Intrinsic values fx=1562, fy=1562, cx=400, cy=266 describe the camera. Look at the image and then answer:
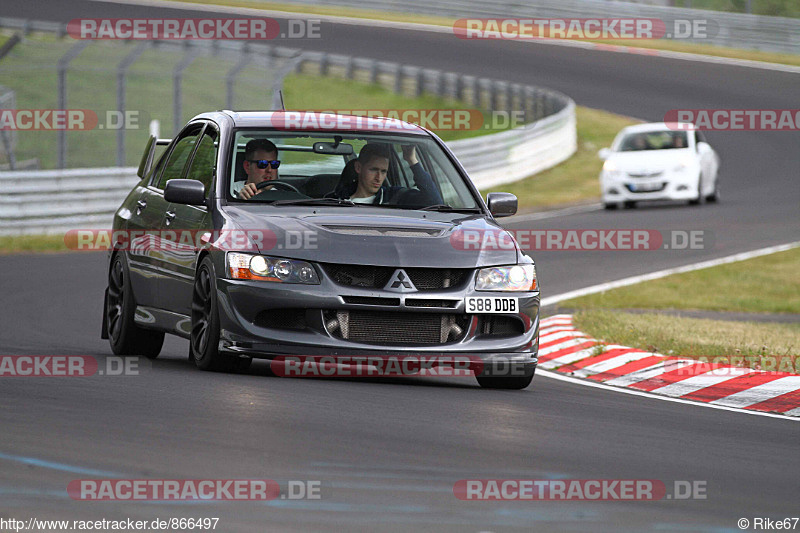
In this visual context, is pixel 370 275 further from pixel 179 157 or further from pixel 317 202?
pixel 179 157

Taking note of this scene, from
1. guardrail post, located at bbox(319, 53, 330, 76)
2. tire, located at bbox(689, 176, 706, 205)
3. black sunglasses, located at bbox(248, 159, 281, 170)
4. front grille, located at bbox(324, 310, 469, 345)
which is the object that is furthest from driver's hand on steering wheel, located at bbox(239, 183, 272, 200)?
guardrail post, located at bbox(319, 53, 330, 76)

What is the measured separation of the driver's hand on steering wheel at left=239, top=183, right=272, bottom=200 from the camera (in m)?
9.48

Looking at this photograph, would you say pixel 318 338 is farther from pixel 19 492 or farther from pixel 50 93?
pixel 50 93

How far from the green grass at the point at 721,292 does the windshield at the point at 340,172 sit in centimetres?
552

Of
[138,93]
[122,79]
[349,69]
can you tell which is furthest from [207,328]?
[349,69]

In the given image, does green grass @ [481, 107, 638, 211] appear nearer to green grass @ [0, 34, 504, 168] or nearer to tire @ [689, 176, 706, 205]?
tire @ [689, 176, 706, 205]

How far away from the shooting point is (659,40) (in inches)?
2197

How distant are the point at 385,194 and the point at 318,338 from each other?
1435mm

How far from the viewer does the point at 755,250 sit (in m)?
21.0

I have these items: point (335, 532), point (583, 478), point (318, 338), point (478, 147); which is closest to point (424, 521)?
point (335, 532)

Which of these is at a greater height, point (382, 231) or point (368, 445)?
point (382, 231)

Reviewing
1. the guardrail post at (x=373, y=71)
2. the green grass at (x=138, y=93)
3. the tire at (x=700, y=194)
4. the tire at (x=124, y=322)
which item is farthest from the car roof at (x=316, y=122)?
the guardrail post at (x=373, y=71)

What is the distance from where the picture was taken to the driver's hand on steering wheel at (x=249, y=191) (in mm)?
9484

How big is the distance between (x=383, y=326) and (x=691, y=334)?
4446 millimetres
